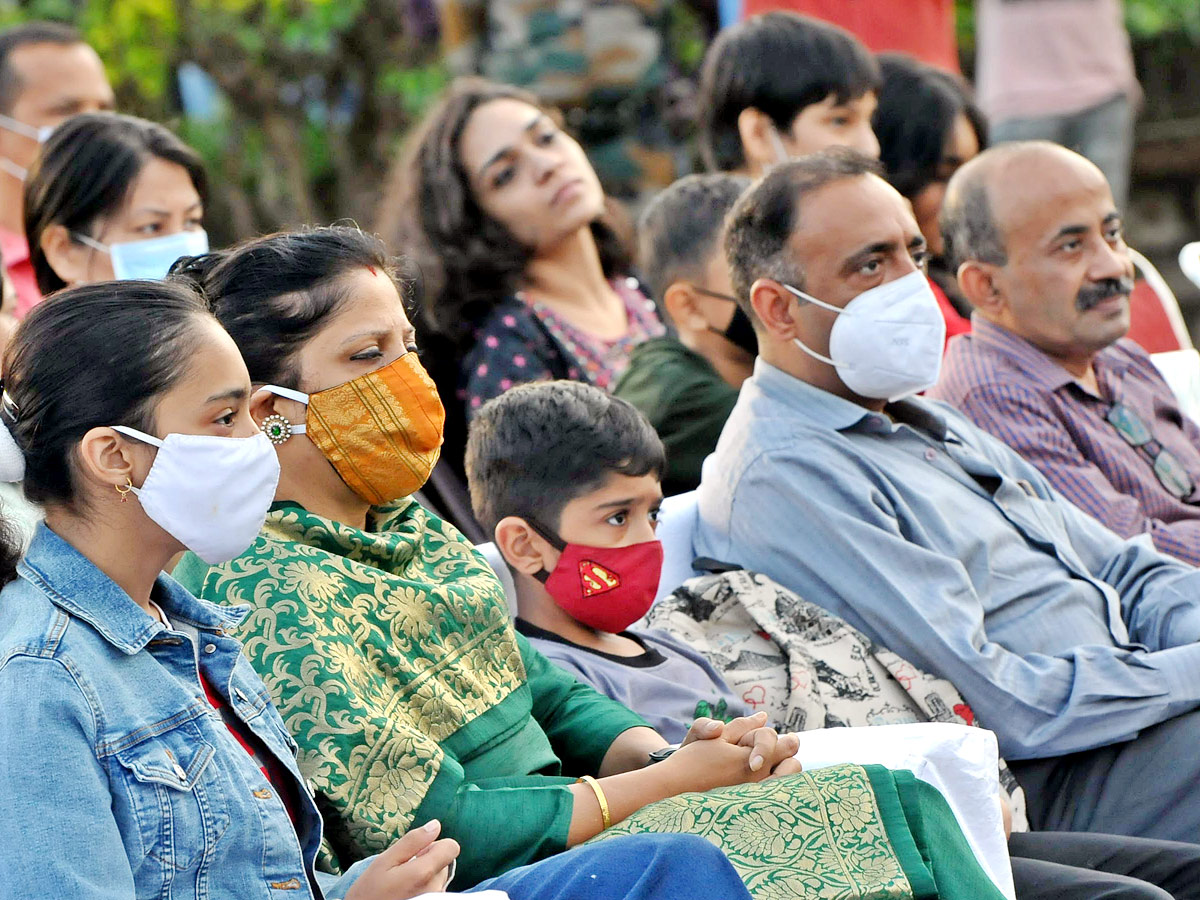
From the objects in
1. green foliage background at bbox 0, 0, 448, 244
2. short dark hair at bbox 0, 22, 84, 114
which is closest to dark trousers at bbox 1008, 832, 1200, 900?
short dark hair at bbox 0, 22, 84, 114

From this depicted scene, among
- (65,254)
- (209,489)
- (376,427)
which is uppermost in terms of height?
(209,489)

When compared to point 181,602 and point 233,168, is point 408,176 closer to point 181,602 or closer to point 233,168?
point 181,602

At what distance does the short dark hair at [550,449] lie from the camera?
3010 mm

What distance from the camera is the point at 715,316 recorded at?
4375mm

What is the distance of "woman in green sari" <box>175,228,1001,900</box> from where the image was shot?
2.33m

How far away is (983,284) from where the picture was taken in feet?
13.6

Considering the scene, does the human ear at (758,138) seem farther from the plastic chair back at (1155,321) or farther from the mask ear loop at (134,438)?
the mask ear loop at (134,438)

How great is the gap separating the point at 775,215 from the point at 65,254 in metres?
1.95

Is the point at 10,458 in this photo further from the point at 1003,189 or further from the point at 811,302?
the point at 1003,189

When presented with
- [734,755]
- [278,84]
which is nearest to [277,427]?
[734,755]

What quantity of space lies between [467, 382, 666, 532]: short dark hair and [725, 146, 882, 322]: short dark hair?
1.99ft

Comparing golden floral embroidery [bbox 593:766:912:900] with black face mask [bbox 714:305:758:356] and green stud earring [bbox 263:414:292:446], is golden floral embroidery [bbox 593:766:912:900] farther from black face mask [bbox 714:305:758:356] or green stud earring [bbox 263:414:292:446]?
black face mask [bbox 714:305:758:356]

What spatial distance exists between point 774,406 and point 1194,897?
4.17 ft

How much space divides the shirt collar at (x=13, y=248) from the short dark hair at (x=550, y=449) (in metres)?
2.52
